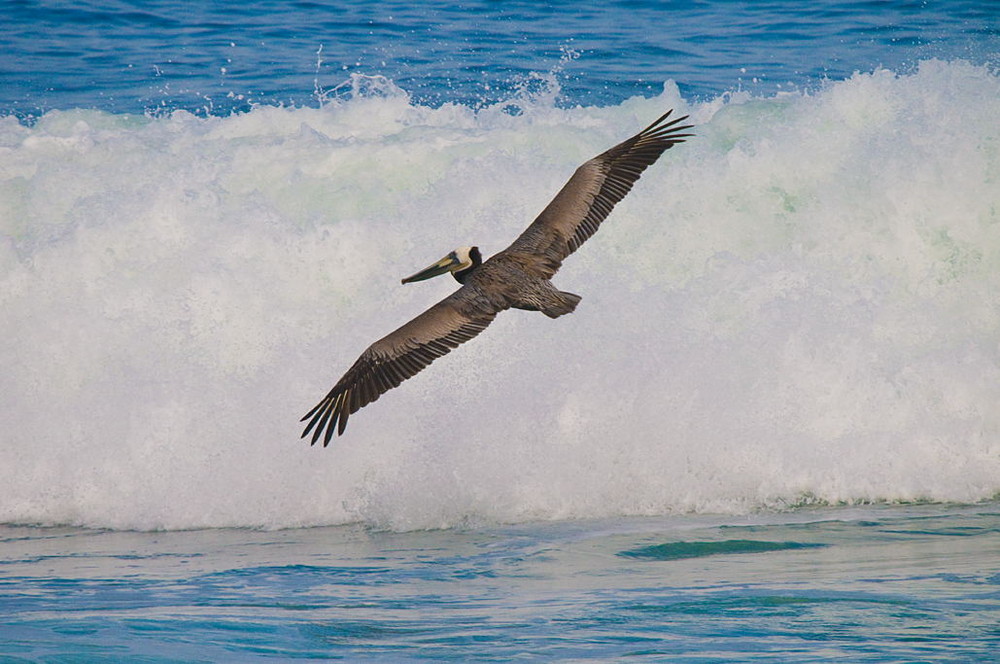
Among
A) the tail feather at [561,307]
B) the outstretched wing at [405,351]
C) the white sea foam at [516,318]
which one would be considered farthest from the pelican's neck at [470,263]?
the white sea foam at [516,318]

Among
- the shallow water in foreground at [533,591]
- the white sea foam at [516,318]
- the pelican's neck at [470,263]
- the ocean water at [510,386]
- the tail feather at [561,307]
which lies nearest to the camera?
the shallow water in foreground at [533,591]

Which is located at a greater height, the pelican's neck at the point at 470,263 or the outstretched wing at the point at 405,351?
the pelican's neck at the point at 470,263

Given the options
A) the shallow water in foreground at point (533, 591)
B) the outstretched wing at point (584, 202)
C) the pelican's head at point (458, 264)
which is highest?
the outstretched wing at point (584, 202)

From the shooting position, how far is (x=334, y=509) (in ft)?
27.7

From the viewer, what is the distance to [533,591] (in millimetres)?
6430

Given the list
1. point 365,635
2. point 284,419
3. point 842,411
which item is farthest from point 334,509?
point 842,411

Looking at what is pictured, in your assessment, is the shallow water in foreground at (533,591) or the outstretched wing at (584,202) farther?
the outstretched wing at (584,202)

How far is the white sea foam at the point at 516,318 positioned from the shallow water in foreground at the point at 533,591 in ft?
1.74

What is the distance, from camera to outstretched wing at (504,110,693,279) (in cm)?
774

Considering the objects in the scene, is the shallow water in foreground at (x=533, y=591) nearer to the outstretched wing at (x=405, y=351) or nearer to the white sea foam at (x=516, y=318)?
the white sea foam at (x=516, y=318)

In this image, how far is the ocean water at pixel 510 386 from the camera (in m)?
6.15

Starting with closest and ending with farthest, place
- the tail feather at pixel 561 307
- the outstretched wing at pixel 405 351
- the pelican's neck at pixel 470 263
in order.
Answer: the outstretched wing at pixel 405 351, the tail feather at pixel 561 307, the pelican's neck at pixel 470 263

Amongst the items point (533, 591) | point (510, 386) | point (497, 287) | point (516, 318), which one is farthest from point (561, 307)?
point (516, 318)

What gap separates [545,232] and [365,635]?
2.85 m
